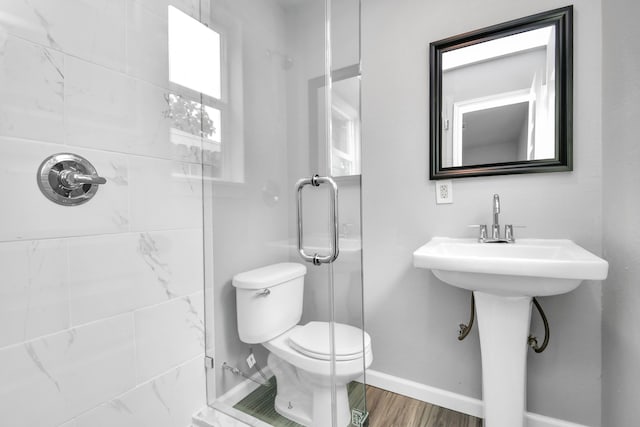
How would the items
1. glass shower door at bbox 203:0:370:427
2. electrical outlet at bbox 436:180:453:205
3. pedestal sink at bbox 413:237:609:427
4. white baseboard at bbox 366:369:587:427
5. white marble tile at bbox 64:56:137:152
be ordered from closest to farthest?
white marble tile at bbox 64:56:137:152, pedestal sink at bbox 413:237:609:427, glass shower door at bbox 203:0:370:427, white baseboard at bbox 366:369:587:427, electrical outlet at bbox 436:180:453:205

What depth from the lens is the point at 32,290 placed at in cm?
79

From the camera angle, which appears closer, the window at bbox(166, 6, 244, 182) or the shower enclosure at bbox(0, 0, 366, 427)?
the shower enclosure at bbox(0, 0, 366, 427)

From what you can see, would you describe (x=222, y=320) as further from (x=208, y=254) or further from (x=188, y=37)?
(x=188, y=37)

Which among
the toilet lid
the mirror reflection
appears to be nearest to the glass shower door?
the toilet lid

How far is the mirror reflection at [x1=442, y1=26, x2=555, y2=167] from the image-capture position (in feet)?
4.25

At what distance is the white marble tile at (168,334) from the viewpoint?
1.05 meters

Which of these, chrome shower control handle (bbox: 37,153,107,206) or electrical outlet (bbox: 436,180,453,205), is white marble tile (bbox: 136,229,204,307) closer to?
chrome shower control handle (bbox: 37,153,107,206)

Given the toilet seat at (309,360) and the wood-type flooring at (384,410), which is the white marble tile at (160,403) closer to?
the wood-type flooring at (384,410)

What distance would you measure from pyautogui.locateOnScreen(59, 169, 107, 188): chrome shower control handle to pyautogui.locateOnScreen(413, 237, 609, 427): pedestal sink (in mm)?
1105

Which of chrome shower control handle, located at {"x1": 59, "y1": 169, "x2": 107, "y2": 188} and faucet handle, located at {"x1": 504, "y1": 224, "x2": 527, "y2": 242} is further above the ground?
chrome shower control handle, located at {"x1": 59, "y1": 169, "x2": 107, "y2": 188}

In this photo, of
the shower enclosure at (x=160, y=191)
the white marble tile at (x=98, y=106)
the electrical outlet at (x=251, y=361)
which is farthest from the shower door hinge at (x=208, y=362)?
the white marble tile at (x=98, y=106)

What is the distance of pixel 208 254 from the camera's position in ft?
4.30

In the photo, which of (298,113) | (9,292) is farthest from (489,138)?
(9,292)

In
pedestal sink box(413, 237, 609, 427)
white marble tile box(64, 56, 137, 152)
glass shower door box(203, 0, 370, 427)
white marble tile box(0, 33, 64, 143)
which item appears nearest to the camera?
white marble tile box(0, 33, 64, 143)
